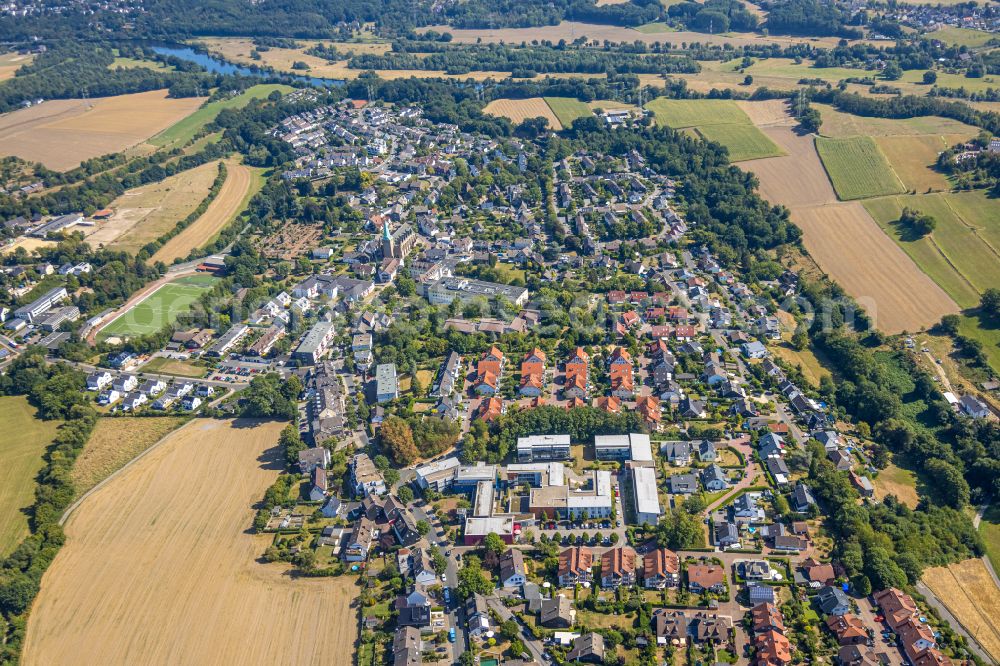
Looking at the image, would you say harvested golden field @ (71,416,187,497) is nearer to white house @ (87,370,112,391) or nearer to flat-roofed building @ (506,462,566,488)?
white house @ (87,370,112,391)

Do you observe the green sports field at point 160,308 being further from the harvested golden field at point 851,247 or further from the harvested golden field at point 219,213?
the harvested golden field at point 851,247

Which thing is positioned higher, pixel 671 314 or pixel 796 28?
pixel 796 28

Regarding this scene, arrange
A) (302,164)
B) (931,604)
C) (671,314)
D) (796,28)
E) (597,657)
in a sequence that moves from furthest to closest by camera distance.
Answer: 1. (796,28)
2. (302,164)
3. (671,314)
4. (931,604)
5. (597,657)

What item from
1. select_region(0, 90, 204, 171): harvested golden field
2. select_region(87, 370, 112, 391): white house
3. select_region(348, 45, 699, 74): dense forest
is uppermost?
select_region(348, 45, 699, 74): dense forest

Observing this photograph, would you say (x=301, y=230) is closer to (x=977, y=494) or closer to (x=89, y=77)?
(x=977, y=494)

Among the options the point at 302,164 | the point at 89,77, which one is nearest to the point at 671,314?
the point at 302,164

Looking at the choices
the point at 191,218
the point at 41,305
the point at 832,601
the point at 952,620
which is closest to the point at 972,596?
the point at 952,620

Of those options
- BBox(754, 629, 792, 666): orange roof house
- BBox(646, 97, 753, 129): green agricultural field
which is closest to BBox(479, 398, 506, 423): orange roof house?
BBox(754, 629, 792, 666): orange roof house
